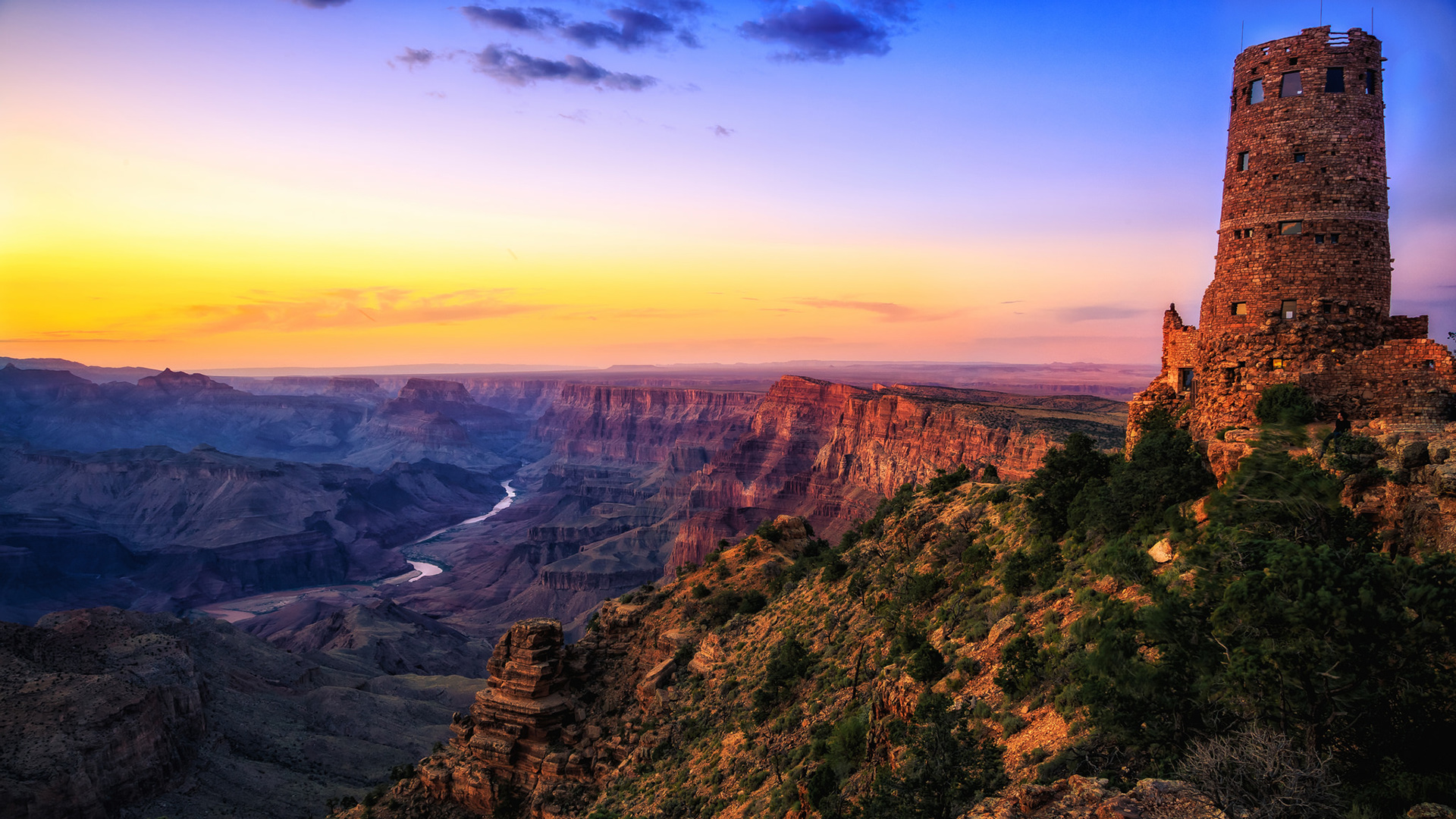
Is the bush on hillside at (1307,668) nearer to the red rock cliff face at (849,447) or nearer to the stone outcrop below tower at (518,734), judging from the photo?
the stone outcrop below tower at (518,734)

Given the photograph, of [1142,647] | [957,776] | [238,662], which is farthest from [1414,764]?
[238,662]

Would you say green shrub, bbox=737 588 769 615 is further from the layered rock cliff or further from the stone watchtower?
the layered rock cliff

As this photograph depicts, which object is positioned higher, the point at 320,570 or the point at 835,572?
the point at 835,572

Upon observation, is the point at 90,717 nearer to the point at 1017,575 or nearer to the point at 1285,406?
the point at 1017,575

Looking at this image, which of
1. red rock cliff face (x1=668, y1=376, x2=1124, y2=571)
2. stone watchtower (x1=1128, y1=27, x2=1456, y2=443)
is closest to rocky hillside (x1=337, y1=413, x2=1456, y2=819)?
stone watchtower (x1=1128, y1=27, x2=1456, y2=443)

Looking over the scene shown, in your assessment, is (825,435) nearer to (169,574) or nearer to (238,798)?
(238,798)

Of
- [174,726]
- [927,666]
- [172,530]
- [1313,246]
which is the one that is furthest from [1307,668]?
[172,530]
